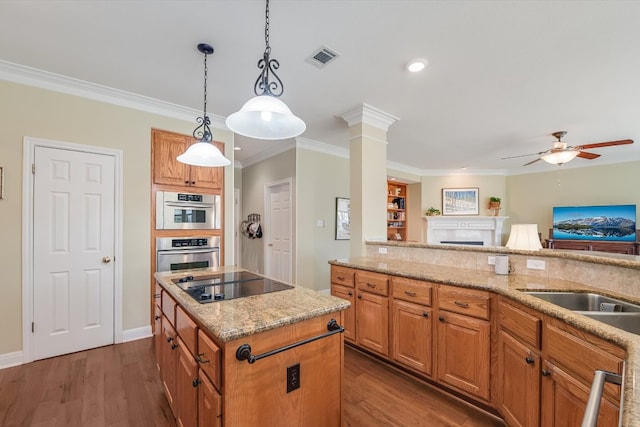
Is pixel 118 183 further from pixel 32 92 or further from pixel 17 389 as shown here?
pixel 17 389

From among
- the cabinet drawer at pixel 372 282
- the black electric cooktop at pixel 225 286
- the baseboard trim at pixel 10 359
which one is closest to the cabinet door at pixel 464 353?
the cabinet drawer at pixel 372 282

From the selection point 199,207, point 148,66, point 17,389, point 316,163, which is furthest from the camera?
point 316,163

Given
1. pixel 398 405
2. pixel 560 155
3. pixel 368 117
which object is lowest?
pixel 398 405

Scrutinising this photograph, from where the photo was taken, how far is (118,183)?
303 cm

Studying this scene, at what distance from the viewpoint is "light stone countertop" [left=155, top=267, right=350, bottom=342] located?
1.12m

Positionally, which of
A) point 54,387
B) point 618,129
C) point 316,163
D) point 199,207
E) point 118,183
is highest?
point 618,129

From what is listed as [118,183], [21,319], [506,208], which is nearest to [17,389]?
[21,319]

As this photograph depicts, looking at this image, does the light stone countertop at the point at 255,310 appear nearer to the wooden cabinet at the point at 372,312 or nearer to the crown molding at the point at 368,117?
the wooden cabinet at the point at 372,312

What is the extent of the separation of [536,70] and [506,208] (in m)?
5.39

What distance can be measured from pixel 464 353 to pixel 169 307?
2065mm

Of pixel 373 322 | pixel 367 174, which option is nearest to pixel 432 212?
pixel 367 174

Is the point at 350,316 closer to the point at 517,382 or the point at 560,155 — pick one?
the point at 517,382

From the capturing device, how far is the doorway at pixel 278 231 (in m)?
4.86

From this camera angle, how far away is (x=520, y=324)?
1.62 meters
